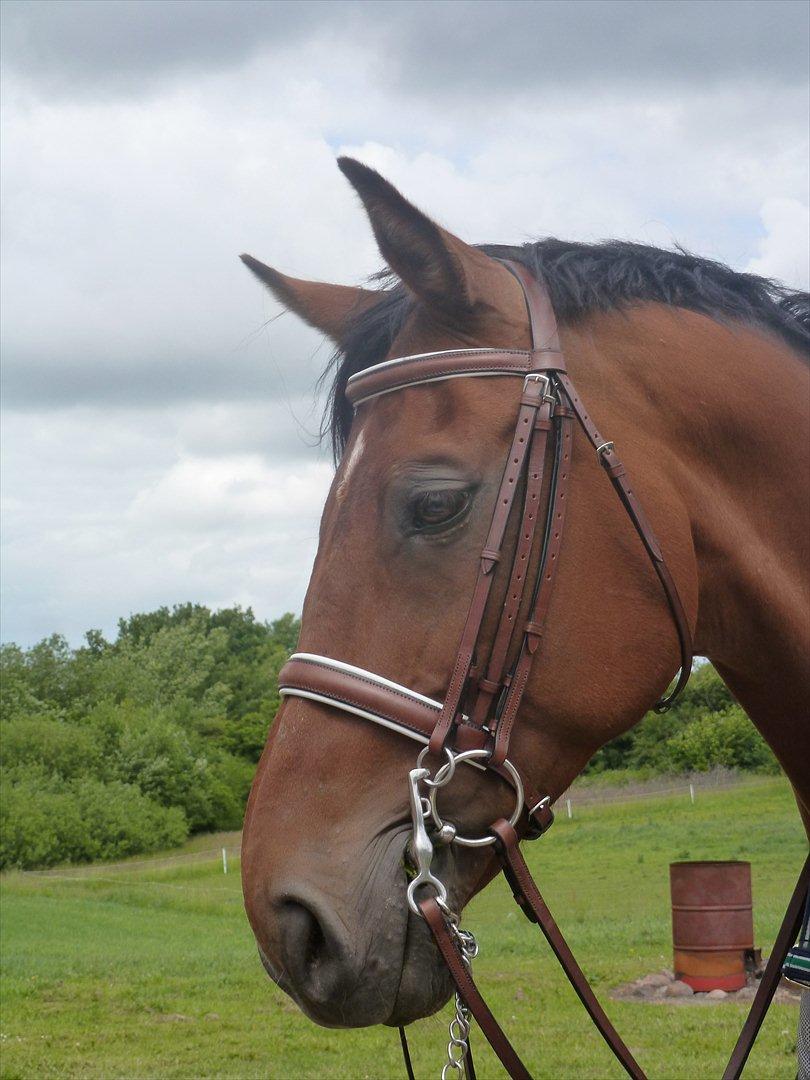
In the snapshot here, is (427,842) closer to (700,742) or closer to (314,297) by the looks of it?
(314,297)

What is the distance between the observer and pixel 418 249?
2.38 metres

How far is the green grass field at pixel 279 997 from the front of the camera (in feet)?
29.0

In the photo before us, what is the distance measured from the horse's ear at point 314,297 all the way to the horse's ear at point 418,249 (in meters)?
0.55

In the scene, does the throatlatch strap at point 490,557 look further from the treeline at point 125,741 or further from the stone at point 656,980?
the treeline at point 125,741

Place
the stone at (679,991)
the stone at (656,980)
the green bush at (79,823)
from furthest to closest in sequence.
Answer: the green bush at (79,823) → the stone at (656,980) → the stone at (679,991)

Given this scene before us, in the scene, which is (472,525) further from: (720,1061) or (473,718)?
(720,1061)

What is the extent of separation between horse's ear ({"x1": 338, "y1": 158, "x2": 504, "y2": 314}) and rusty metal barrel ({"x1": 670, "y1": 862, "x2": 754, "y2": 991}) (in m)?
10.3

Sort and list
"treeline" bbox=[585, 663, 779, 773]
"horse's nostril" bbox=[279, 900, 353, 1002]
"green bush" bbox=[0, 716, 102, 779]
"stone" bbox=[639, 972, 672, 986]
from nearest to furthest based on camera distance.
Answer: "horse's nostril" bbox=[279, 900, 353, 1002] < "stone" bbox=[639, 972, 672, 986] < "treeline" bbox=[585, 663, 779, 773] < "green bush" bbox=[0, 716, 102, 779]

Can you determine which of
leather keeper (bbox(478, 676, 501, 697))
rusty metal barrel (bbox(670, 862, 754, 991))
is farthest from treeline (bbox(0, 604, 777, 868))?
leather keeper (bbox(478, 676, 501, 697))

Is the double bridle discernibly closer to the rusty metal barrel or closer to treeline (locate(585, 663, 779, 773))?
the rusty metal barrel

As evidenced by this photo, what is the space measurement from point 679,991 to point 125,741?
1487 inches

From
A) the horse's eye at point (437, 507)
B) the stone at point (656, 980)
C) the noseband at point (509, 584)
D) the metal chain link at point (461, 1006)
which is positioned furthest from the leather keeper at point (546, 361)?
the stone at point (656, 980)

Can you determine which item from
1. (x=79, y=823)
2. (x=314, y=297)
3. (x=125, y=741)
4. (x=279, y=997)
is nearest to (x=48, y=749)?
(x=125, y=741)

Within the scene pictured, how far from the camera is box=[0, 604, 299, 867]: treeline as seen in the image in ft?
127
